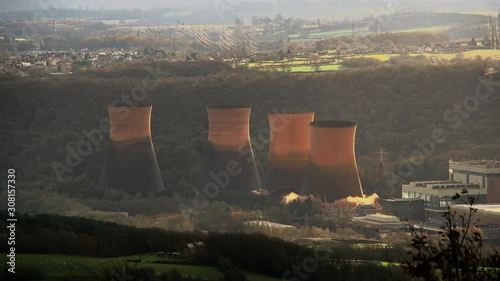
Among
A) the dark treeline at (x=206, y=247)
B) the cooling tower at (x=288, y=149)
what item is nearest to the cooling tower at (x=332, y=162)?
the cooling tower at (x=288, y=149)

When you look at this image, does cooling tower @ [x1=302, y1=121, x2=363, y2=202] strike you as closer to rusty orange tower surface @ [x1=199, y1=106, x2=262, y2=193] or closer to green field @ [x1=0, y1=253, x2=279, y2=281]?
rusty orange tower surface @ [x1=199, y1=106, x2=262, y2=193]

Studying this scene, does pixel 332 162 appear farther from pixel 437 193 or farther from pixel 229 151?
pixel 229 151

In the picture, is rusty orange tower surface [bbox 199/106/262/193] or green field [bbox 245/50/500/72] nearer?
rusty orange tower surface [bbox 199/106/262/193]

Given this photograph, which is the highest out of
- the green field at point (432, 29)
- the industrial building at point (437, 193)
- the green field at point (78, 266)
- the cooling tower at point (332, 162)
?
the green field at point (432, 29)

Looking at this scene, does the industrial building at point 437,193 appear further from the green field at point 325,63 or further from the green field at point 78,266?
the green field at point 325,63

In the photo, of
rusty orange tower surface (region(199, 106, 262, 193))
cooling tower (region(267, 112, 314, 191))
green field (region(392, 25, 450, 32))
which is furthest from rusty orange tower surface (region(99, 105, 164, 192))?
green field (region(392, 25, 450, 32))

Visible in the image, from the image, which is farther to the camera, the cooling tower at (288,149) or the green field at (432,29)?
the green field at (432,29)
